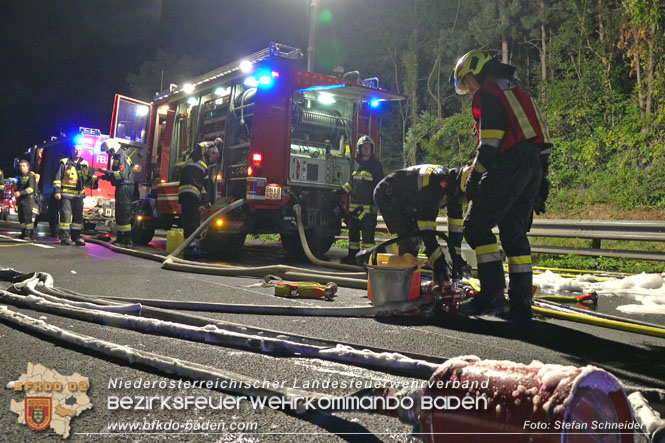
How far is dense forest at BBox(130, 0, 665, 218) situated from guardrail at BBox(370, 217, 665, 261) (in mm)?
4450

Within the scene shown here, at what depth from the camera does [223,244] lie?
26.5 ft

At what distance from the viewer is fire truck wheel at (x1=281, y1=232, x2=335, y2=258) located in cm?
891

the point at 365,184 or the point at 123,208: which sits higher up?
the point at 365,184

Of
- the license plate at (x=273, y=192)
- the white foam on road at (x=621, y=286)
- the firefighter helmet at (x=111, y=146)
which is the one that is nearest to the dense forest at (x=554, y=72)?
the firefighter helmet at (x=111, y=146)

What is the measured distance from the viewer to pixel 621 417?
1129 mm

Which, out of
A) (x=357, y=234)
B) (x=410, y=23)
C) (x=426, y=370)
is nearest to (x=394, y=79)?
(x=410, y=23)

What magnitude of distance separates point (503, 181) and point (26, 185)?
35.3 ft

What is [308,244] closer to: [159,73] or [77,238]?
[77,238]

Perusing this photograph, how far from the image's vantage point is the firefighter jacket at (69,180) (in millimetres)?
9867

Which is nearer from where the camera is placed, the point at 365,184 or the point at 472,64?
the point at 472,64

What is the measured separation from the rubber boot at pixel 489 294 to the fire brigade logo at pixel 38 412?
284cm

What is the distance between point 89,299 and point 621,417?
3.63 m

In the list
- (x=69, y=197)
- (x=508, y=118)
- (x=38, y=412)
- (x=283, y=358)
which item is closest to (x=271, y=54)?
(x=508, y=118)

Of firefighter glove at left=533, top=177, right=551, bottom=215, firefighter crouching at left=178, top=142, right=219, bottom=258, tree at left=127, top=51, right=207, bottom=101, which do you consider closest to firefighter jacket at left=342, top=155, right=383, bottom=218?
firefighter crouching at left=178, top=142, right=219, bottom=258
